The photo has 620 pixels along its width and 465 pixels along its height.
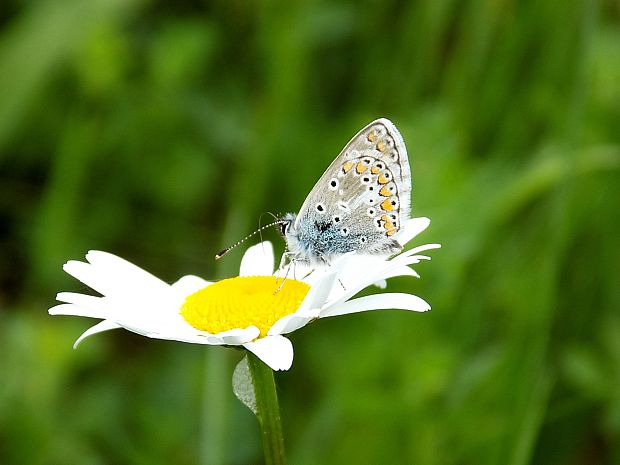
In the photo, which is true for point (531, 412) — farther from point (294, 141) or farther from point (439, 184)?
point (294, 141)

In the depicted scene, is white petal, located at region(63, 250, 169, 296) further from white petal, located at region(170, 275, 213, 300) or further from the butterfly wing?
the butterfly wing

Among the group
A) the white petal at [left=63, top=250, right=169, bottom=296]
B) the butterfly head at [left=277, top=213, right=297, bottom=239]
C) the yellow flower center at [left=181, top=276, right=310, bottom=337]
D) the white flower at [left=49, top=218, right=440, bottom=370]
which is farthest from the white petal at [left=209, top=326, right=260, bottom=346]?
the butterfly head at [left=277, top=213, right=297, bottom=239]

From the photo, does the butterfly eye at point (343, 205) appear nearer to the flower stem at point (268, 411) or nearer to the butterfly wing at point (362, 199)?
the butterfly wing at point (362, 199)

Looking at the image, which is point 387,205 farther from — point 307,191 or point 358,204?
point 307,191

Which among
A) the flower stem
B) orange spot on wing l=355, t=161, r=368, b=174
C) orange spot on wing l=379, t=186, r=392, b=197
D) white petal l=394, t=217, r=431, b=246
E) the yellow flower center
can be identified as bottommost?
the flower stem

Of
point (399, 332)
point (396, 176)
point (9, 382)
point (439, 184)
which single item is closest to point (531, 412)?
point (396, 176)

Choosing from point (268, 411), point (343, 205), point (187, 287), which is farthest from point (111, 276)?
point (268, 411)
